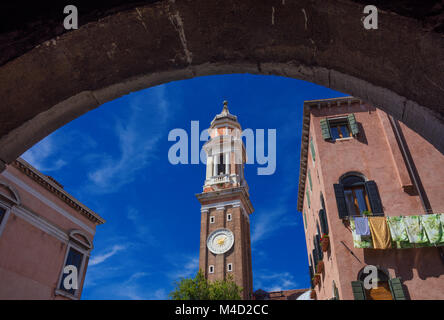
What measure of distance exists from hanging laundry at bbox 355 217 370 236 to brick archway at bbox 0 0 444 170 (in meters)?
10.3

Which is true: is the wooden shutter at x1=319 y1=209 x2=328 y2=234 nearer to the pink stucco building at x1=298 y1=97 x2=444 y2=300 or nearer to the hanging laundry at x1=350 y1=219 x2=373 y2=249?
the pink stucco building at x1=298 y1=97 x2=444 y2=300

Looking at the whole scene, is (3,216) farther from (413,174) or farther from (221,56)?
(413,174)

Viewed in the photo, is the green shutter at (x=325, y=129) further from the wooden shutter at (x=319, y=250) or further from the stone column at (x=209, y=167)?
the stone column at (x=209, y=167)

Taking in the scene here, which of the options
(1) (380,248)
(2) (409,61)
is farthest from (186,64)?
(1) (380,248)

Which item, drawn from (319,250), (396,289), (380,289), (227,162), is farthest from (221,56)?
(227,162)

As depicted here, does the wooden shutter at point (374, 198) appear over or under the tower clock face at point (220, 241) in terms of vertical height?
under

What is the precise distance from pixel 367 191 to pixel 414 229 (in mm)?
2154

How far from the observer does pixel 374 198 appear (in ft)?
40.6

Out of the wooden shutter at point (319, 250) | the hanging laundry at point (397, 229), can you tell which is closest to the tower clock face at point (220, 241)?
the wooden shutter at point (319, 250)

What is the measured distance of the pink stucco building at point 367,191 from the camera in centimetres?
1091

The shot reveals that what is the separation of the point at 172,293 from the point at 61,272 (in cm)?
1137

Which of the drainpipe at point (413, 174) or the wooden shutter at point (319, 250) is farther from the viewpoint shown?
the wooden shutter at point (319, 250)

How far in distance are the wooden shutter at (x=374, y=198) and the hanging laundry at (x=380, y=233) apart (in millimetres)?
656

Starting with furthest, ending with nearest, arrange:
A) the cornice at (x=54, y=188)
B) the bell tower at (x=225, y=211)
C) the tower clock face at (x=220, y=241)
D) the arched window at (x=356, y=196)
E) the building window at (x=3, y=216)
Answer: the tower clock face at (x=220, y=241) → the bell tower at (x=225, y=211) → the cornice at (x=54, y=188) → the arched window at (x=356, y=196) → the building window at (x=3, y=216)
